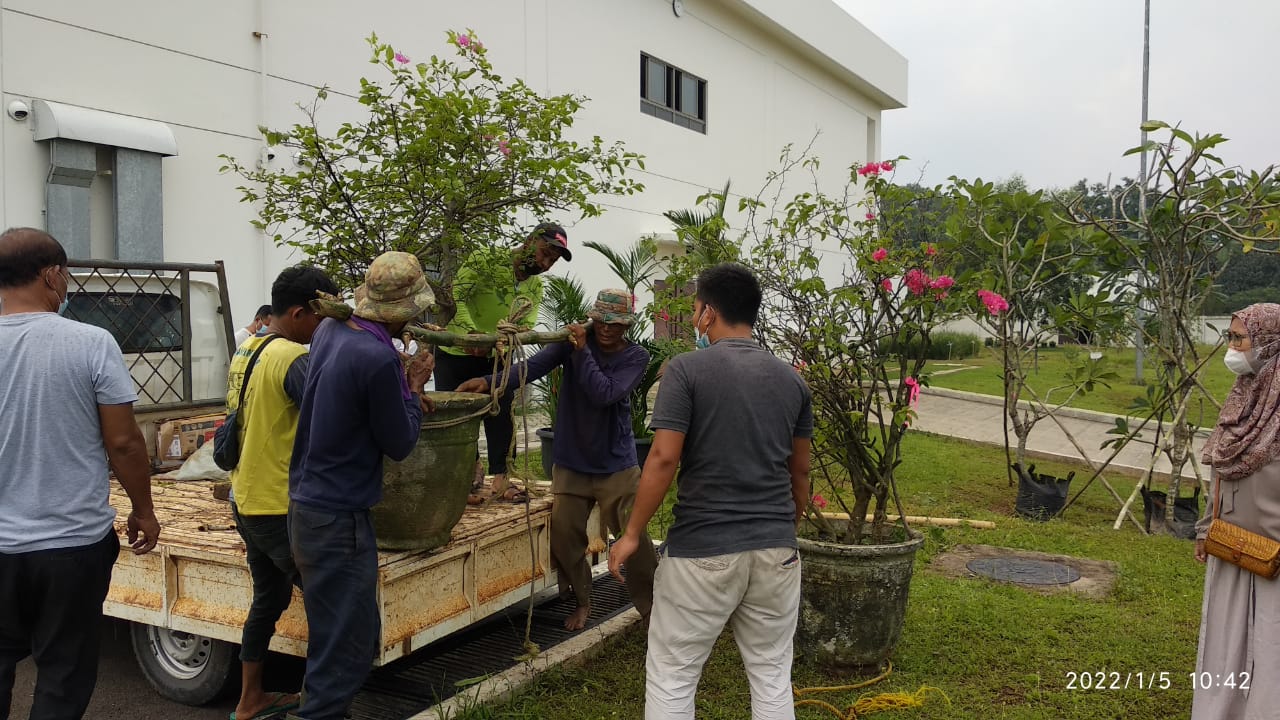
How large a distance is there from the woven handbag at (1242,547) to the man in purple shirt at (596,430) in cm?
250

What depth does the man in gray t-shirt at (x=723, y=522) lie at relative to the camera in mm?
A: 3082

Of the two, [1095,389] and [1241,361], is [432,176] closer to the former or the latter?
[1241,361]

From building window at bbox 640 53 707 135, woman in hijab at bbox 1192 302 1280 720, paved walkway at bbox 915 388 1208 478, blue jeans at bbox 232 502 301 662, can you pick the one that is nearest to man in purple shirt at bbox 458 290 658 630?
blue jeans at bbox 232 502 301 662

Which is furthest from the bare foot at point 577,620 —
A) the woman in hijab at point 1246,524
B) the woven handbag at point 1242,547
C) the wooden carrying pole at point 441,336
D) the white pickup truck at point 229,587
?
the woven handbag at point 1242,547

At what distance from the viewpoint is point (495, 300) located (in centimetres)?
496

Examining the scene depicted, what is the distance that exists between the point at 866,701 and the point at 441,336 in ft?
8.22

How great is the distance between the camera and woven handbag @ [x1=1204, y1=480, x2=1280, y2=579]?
3.30 m

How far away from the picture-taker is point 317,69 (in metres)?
9.05

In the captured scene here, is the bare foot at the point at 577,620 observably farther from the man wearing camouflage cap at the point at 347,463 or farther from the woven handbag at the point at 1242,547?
the woven handbag at the point at 1242,547

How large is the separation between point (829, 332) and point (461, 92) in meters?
2.18

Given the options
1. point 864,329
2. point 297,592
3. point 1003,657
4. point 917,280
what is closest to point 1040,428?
point 1003,657

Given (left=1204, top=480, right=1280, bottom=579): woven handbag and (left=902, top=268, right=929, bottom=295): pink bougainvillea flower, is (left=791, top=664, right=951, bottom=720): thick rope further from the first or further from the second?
(left=902, top=268, right=929, bottom=295): pink bougainvillea flower

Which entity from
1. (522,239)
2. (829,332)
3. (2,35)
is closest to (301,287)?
(522,239)

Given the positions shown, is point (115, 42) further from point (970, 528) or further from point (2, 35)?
point (970, 528)
